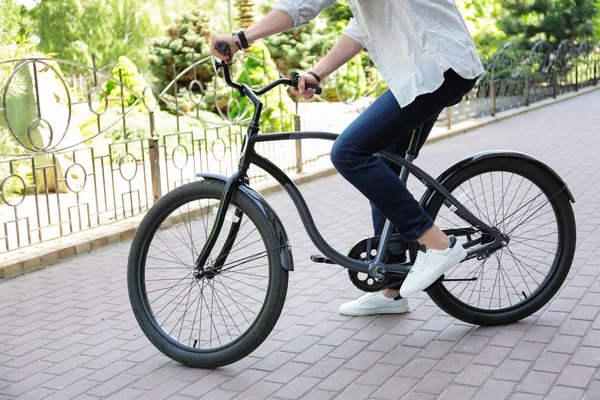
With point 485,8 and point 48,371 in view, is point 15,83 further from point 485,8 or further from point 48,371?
point 485,8

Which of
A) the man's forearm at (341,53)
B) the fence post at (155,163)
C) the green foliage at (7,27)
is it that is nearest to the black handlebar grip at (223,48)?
the man's forearm at (341,53)

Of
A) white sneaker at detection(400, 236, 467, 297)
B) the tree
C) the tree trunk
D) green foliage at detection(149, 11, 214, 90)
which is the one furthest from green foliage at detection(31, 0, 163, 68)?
white sneaker at detection(400, 236, 467, 297)

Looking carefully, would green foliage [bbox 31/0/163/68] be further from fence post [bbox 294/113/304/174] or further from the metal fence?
fence post [bbox 294/113/304/174]

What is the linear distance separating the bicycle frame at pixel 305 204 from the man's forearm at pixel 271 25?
24 centimetres

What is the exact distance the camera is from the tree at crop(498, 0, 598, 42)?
19.8 metres

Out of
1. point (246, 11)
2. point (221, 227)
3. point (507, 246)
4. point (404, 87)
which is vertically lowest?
point (507, 246)

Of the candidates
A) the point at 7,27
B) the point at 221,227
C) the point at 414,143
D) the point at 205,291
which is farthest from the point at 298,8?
the point at 7,27

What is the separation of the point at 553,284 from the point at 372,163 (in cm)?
123

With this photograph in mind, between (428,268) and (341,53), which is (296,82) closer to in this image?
(341,53)

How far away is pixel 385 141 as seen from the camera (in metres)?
3.74

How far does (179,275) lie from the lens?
5.29m

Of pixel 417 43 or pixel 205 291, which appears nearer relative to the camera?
pixel 417 43

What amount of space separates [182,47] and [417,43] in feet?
51.6

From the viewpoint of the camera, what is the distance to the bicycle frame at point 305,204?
3801mm
